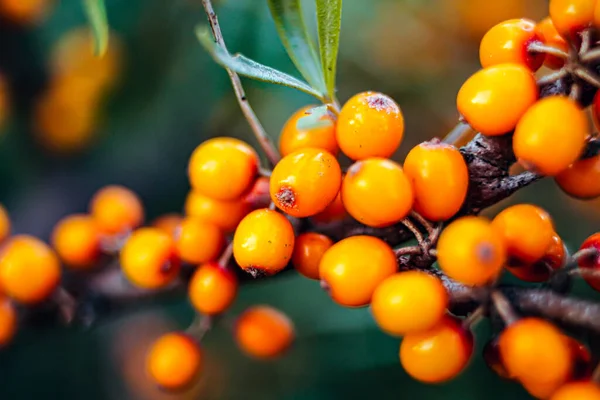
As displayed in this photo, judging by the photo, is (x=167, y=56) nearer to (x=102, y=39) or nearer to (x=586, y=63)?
(x=102, y=39)

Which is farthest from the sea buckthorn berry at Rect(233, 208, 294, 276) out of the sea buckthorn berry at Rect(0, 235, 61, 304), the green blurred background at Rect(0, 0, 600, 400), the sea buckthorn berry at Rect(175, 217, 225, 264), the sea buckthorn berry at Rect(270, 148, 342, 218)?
the green blurred background at Rect(0, 0, 600, 400)

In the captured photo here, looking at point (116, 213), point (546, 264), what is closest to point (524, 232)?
point (546, 264)

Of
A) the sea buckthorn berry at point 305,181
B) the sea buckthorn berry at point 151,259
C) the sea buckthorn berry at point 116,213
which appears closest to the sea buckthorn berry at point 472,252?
the sea buckthorn berry at point 305,181

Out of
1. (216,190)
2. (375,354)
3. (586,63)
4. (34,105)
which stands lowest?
(375,354)

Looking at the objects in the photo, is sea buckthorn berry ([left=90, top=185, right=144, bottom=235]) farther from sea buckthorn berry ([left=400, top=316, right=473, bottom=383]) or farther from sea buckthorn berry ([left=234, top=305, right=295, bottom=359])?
sea buckthorn berry ([left=400, top=316, right=473, bottom=383])

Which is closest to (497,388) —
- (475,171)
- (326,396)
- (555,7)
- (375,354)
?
(375,354)

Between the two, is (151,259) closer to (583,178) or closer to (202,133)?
(583,178)
